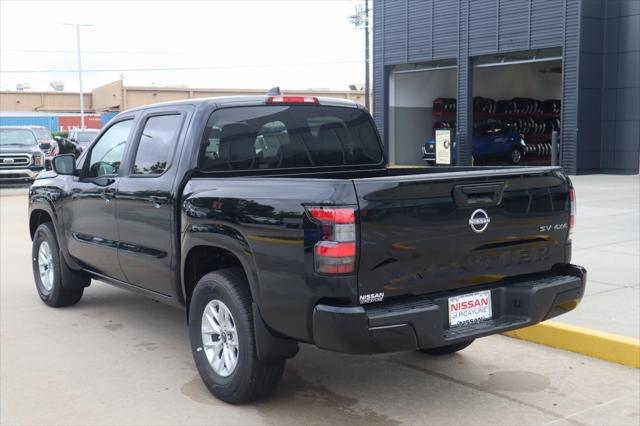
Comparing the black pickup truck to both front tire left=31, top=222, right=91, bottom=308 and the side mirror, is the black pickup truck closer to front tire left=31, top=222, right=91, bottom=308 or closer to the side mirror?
the side mirror

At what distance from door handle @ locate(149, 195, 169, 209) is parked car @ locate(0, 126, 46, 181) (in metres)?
18.0

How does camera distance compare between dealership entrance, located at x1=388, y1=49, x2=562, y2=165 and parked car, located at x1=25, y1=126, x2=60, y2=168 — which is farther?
dealership entrance, located at x1=388, y1=49, x2=562, y2=165

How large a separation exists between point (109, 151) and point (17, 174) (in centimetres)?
1737

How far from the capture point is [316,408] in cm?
471

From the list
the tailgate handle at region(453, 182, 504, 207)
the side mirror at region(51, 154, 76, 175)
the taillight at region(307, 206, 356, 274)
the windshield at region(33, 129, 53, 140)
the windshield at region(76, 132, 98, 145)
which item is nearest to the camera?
the taillight at region(307, 206, 356, 274)

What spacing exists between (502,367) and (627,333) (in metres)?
1.10

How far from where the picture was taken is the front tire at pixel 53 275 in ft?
23.6

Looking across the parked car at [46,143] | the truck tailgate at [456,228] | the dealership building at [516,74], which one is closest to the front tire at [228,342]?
the truck tailgate at [456,228]

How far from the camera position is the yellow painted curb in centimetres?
544

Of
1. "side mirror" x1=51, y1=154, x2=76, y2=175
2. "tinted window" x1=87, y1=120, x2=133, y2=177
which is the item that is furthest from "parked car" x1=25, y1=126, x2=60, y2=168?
"tinted window" x1=87, y1=120, x2=133, y2=177

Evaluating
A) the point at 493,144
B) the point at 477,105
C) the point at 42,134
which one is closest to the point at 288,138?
the point at 42,134

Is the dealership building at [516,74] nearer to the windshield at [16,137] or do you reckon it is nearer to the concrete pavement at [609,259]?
the concrete pavement at [609,259]

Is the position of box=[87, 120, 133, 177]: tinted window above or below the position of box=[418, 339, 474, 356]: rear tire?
above

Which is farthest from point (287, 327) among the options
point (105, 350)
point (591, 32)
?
point (591, 32)
